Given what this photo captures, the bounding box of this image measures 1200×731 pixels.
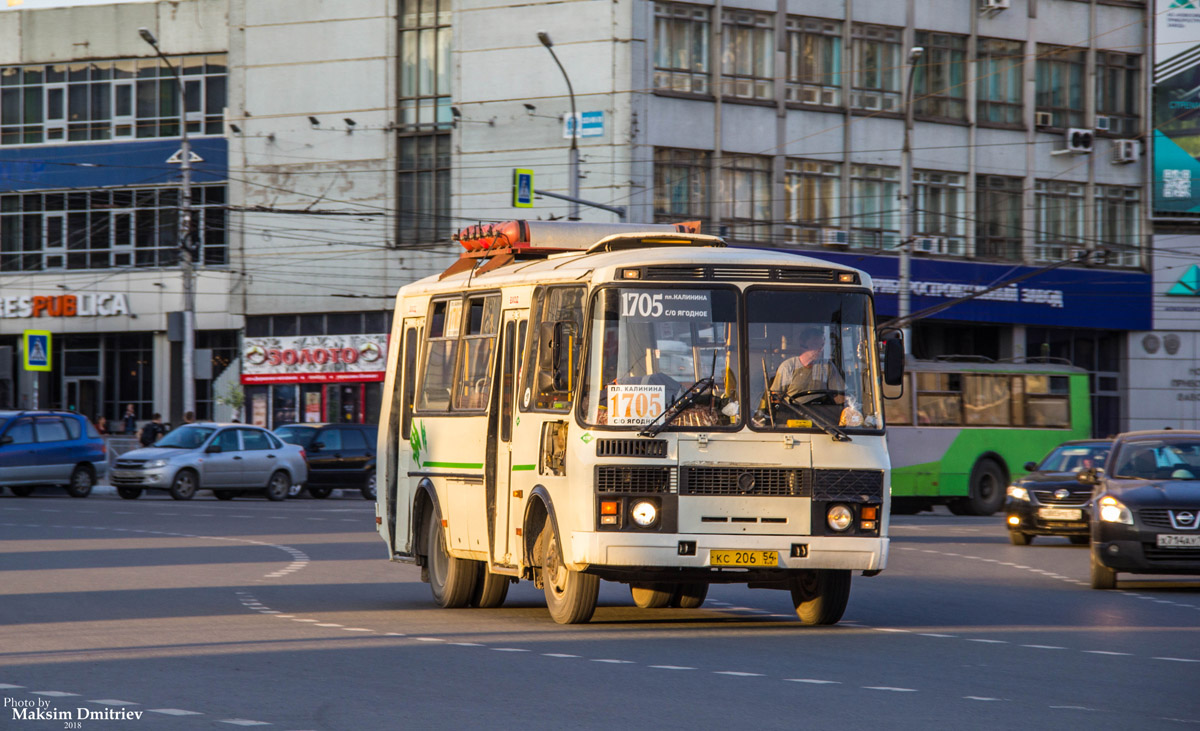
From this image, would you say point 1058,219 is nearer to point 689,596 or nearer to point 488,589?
point 689,596

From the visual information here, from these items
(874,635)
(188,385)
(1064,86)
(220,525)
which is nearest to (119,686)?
(874,635)

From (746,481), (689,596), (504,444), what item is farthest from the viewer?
(689,596)

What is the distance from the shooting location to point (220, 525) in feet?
85.7

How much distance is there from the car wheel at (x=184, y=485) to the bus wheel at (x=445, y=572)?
67.4 ft

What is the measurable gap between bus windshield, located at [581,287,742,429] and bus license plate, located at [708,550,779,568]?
0.89m

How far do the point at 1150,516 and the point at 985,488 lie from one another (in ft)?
61.5

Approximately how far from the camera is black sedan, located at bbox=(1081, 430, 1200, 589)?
16156mm

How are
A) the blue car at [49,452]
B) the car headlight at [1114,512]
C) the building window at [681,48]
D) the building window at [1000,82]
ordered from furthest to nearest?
the building window at [1000,82] < the building window at [681,48] < the blue car at [49,452] < the car headlight at [1114,512]

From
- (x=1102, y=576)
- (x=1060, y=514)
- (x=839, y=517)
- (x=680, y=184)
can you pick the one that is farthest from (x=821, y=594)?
(x=680, y=184)

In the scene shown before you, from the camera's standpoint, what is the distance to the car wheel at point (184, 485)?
112 ft

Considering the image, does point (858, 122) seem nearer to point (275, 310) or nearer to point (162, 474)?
point (275, 310)

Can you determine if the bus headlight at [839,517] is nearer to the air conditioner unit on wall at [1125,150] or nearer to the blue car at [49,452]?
the blue car at [49,452]

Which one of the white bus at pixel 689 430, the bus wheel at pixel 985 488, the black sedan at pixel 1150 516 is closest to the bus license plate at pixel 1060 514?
the black sedan at pixel 1150 516

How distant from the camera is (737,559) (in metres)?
11.8
